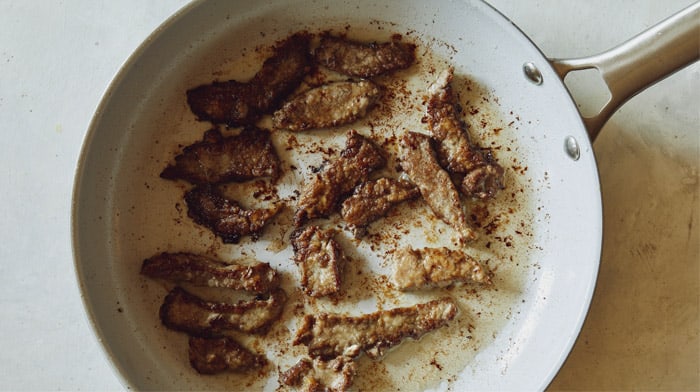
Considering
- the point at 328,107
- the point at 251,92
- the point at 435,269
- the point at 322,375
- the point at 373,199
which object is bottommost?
the point at 322,375

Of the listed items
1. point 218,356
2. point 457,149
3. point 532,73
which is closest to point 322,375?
point 218,356

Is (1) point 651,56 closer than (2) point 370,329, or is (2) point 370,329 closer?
(1) point 651,56

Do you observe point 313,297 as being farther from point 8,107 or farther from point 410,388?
point 8,107

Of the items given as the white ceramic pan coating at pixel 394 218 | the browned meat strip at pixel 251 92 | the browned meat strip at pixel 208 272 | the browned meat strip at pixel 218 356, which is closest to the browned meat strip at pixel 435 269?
the white ceramic pan coating at pixel 394 218

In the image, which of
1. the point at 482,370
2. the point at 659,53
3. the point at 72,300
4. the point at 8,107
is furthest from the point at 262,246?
the point at 659,53

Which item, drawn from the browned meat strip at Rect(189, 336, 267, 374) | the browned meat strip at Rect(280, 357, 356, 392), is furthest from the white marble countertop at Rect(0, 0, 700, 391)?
the browned meat strip at Rect(280, 357, 356, 392)

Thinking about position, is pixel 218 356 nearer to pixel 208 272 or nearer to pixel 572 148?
pixel 208 272

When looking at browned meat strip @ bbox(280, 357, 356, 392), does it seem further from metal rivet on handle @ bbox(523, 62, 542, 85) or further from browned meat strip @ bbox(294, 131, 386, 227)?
metal rivet on handle @ bbox(523, 62, 542, 85)
